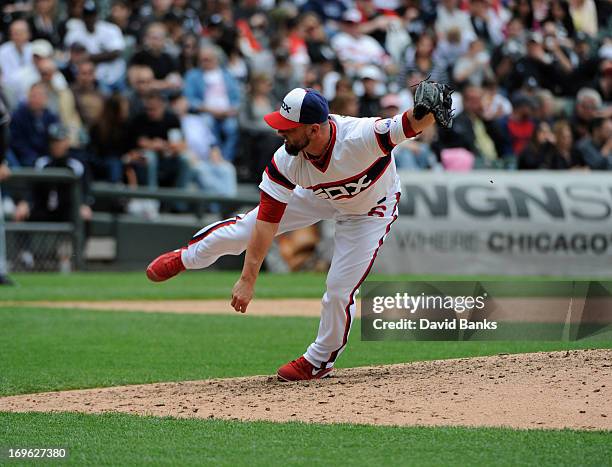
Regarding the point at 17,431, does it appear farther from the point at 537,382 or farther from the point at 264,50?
the point at 264,50

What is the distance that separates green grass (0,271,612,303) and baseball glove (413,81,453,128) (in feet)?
24.2

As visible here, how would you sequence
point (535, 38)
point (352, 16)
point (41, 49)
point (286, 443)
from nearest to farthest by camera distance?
point (286, 443)
point (41, 49)
point (352, 16)
point (535, 38)

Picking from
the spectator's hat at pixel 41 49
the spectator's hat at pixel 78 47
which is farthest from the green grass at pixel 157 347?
the spectator's hat at pixel 78 47

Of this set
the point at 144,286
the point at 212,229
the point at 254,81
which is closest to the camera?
the point at 212,229

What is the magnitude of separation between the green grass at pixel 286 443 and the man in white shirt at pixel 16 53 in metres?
11.2

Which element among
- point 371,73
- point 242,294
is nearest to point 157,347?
point 242,294

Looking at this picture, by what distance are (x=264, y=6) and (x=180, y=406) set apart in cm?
1499

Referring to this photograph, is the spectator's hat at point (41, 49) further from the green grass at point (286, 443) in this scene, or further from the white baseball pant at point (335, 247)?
the green grass at point (286, 443)

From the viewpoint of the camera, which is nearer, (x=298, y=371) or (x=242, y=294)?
(x=242, y=294)

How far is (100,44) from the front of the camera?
1745 centimetres

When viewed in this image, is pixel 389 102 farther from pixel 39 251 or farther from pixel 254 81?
pixel 39 251

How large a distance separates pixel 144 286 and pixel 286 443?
9.38 meters

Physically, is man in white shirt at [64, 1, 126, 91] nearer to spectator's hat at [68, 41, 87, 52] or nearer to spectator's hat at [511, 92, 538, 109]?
spectator's hat at [68, 41, 87, 52]

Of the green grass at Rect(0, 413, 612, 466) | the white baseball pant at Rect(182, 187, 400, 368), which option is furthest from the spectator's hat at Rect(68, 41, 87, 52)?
the green grass at Rect(0, 413, 612, 466)
